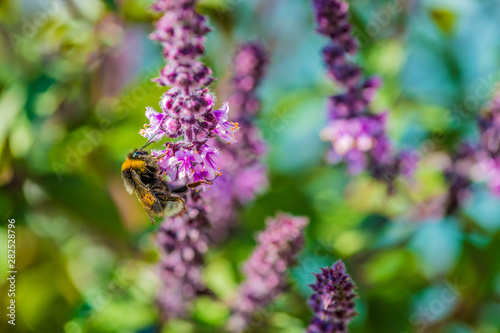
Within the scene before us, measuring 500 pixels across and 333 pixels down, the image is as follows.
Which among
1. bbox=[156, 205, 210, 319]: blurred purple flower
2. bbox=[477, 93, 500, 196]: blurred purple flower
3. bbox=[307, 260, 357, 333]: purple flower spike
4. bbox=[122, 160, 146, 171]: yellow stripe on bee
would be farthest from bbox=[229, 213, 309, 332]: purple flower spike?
bbox=[477, 93, 500, 196]: blurred purple flower

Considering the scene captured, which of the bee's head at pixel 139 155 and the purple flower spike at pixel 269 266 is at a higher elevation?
the bee's head at pixel 139 155

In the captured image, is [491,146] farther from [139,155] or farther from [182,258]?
[139,155]

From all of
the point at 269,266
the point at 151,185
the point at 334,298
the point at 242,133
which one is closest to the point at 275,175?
the point at 242,133

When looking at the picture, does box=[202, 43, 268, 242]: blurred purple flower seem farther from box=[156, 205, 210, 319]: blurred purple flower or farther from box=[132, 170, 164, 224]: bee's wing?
box=[132, 170, 164, 224]: bee's wing

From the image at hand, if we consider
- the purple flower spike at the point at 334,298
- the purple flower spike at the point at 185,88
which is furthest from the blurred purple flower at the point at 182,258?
the purple flower spike at the point at 334,298

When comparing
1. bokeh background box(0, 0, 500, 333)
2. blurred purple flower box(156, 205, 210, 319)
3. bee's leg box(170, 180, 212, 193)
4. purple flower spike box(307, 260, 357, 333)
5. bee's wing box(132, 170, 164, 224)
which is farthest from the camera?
bokeh background box(0, 0, 500, 333)

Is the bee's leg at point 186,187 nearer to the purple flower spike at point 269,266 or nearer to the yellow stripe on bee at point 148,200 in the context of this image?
the yellow stripe on bee at point 148,200
